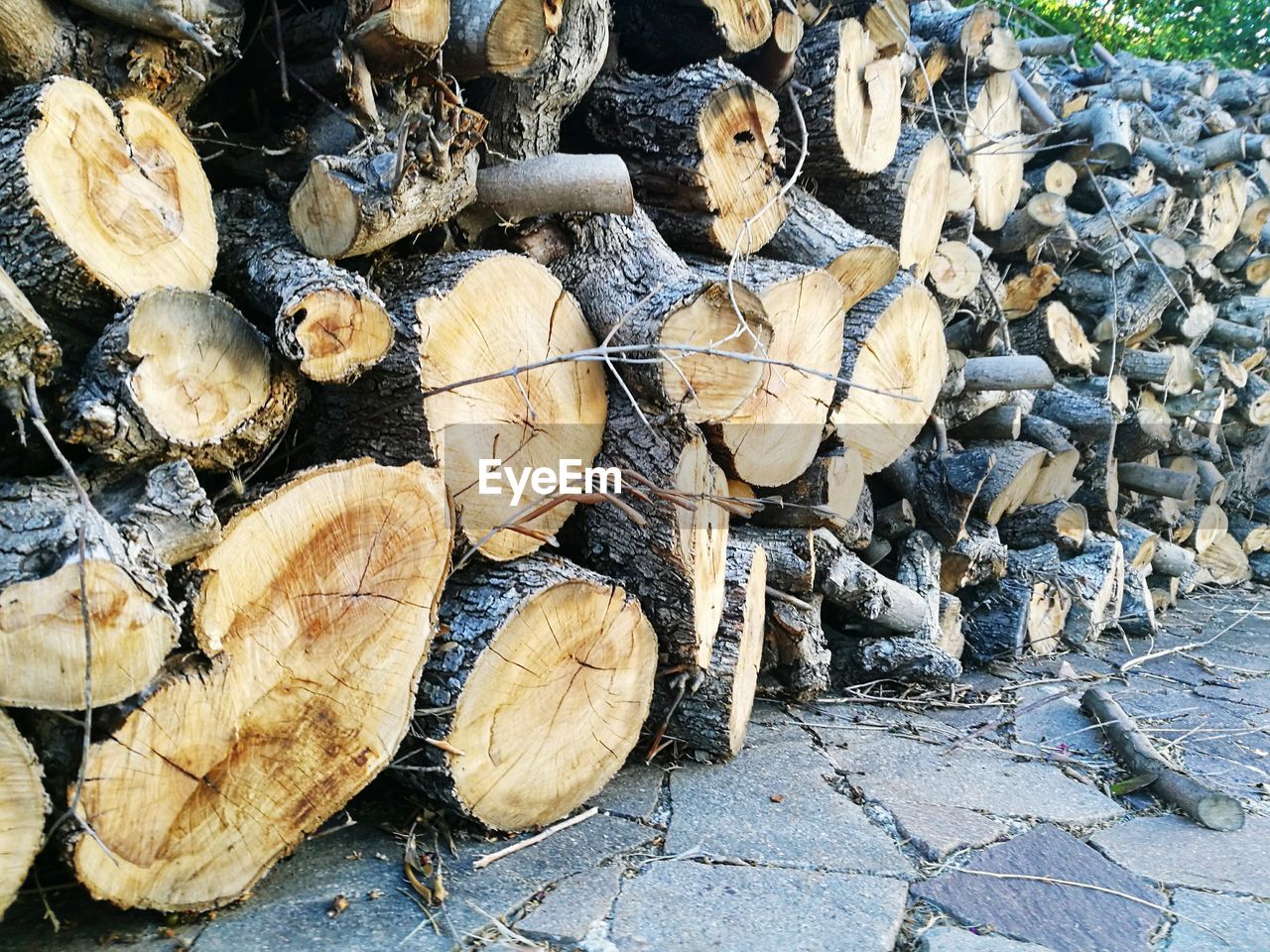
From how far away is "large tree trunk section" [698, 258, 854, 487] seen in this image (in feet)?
8.19

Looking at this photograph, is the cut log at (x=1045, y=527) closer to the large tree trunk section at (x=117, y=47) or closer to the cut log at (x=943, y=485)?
the cut log at (x=943, y=485)

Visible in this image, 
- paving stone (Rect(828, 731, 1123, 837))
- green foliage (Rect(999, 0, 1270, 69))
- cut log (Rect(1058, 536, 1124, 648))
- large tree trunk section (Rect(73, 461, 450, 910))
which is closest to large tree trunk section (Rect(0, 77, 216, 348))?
large tree trunk section (Rect(73, 461, 450, 910))

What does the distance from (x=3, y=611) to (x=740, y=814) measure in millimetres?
1570

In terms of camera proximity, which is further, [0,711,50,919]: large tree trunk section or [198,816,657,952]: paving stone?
[198,816,657,952]: paving stone

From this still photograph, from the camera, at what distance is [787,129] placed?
9.91 ft

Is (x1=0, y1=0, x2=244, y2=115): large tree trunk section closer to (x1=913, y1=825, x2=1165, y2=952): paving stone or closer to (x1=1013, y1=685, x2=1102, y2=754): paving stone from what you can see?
(x1=913, y1=825, x2=1165, y2=952): paving stone

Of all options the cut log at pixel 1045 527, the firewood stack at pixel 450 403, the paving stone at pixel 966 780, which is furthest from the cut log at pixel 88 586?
the cut log at pixel 1045 527

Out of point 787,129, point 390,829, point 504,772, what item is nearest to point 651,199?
point 787,129

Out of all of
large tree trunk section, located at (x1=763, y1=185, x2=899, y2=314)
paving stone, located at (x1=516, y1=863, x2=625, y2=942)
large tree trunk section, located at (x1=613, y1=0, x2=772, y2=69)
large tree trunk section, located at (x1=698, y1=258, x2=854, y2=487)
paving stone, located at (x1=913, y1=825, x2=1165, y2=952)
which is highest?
large tree trunk section, located at (x1=613, y1=0, x2=772, y2=69)

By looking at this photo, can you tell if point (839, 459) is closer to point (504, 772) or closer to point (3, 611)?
point (504, 772)

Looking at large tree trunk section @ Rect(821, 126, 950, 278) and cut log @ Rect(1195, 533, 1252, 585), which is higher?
large tree trunk section @ Rect(821, 126, 950, 278)

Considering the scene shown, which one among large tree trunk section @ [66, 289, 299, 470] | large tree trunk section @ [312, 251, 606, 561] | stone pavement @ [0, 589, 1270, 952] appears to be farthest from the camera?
large tree trunk section @ [312, 251, 606, 561]

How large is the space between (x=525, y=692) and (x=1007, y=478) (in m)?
2.39

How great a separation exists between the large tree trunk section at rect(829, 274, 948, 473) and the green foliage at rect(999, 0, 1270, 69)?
6566 mm
